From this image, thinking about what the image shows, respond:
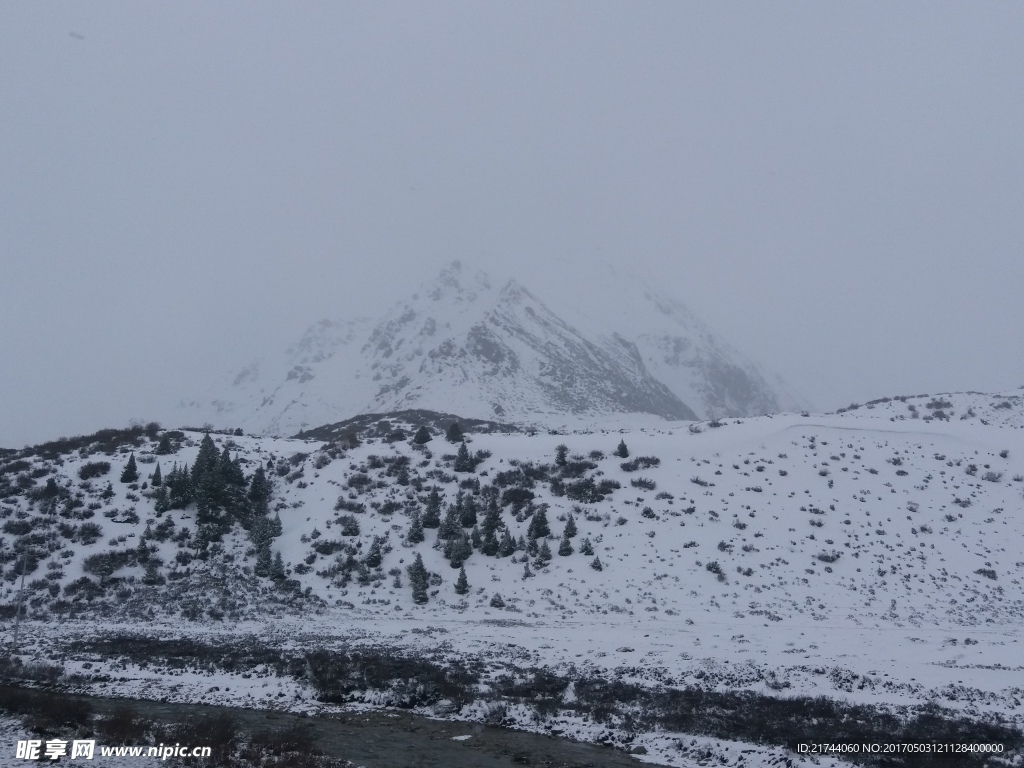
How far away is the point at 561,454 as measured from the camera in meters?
50.2

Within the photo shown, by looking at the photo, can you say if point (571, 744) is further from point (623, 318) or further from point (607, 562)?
point (623, 318)

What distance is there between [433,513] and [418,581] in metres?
7.05

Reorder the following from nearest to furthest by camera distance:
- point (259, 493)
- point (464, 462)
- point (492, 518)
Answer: point (492, 518) → point (259, 493) → point (464, 462)

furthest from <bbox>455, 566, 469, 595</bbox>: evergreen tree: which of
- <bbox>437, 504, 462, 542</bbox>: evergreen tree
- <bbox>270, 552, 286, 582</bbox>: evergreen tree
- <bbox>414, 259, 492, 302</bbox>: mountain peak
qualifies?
<bbox>414, 259, 492, 302</bbox>: mountain peak

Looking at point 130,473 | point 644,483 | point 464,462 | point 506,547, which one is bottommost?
point 506,547

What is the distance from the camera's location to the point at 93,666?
2302cm

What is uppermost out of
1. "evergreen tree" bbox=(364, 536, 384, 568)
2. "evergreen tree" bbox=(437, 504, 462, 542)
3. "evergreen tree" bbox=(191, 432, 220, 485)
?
"evergreen tree" bbox=(191, 432, 220, 485)

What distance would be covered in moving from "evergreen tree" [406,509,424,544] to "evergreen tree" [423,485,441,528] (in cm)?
46

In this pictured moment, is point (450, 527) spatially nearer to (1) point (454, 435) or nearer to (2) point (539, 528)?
(2) point (539, 528)

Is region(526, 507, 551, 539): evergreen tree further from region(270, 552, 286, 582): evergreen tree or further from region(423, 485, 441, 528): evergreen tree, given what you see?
region(270, 552, 286, 582): evergreen tree

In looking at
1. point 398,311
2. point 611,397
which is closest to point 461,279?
point 398,311

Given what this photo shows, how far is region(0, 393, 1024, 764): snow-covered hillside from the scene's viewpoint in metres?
25.2

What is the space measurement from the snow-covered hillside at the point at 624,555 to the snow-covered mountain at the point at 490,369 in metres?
58.6


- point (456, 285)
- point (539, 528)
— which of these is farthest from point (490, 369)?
point (539, 528)
